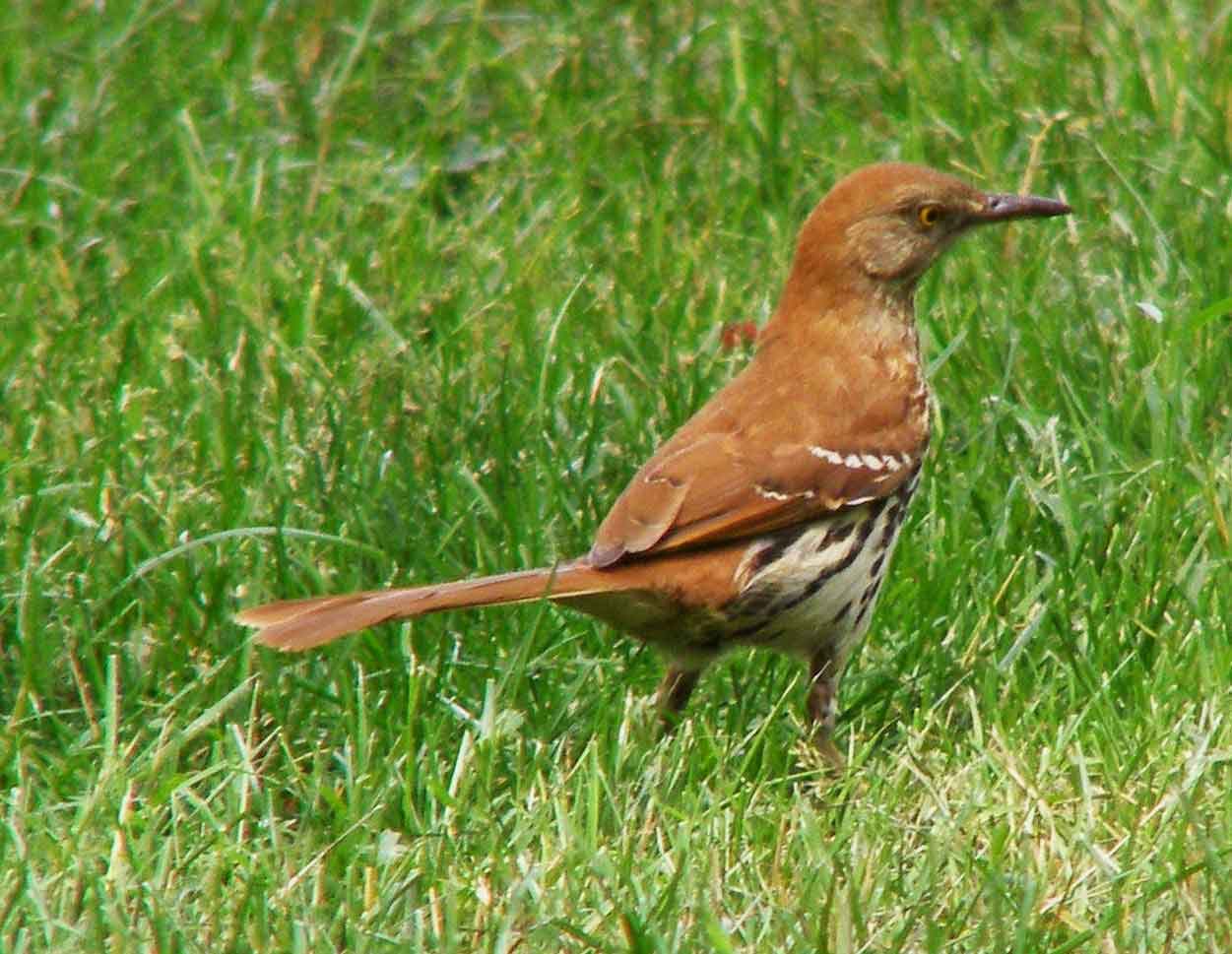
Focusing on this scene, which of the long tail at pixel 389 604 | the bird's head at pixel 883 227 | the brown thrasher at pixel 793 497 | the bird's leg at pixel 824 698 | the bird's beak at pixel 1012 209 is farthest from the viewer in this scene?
the bird's beak at pixel 1012 209

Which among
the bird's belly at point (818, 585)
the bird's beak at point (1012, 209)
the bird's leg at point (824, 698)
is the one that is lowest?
the bird's leg at point (824, 698)

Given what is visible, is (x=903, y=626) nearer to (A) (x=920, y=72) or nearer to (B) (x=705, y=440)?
(B) (x=705, y=440)

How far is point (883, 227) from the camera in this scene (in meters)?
4.70

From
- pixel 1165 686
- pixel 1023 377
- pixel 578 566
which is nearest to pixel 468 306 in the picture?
pixel 1023 377

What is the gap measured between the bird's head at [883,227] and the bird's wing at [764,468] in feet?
0.78

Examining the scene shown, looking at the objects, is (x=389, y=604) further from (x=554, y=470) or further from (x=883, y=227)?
(x=883, y=227)

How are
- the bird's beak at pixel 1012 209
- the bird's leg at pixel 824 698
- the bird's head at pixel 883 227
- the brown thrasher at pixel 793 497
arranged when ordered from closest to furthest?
the brown thrasher at pixel 793 497 < the bird's leg at pixel 824 698 < the bird's head at pixel 883 227 < the bird's beak at pixel 1012 209

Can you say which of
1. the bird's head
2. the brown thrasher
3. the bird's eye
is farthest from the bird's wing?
the bird's eye

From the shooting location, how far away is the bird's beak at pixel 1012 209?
190 inches

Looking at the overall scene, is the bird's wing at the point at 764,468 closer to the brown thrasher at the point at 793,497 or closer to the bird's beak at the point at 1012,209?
the brown thrasher at the point at 793,497

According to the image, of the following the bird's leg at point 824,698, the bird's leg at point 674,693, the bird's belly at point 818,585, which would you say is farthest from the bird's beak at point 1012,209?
the bird's leg at point 674,693

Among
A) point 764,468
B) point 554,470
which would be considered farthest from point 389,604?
point 554,470

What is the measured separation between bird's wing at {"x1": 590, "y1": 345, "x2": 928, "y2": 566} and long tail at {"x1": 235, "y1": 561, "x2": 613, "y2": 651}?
0.09m

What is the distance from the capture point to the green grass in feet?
12.2
